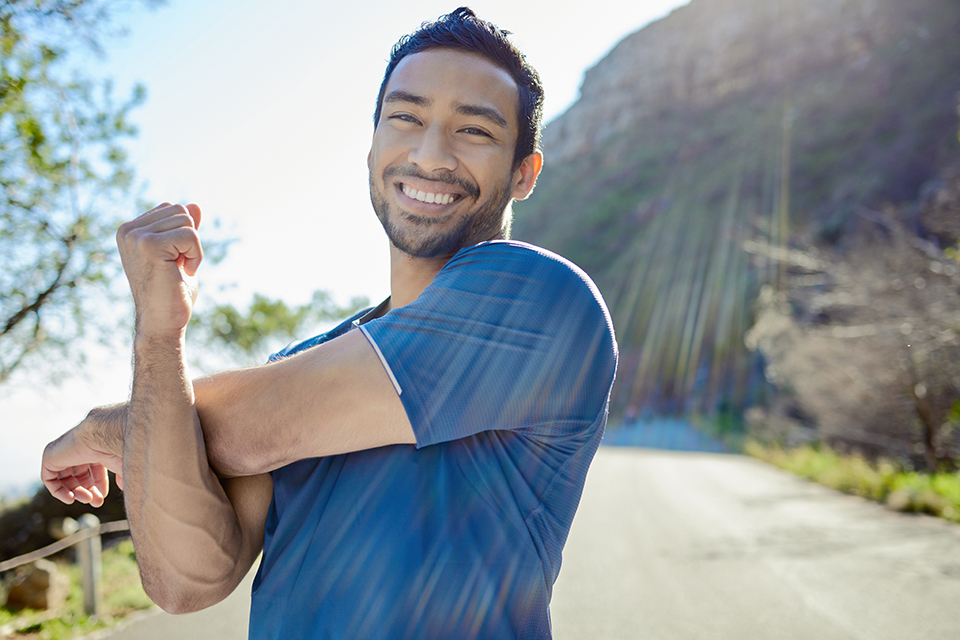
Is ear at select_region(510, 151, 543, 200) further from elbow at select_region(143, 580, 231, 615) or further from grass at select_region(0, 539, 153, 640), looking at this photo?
grass at select_region(0, 539, 153, 640)

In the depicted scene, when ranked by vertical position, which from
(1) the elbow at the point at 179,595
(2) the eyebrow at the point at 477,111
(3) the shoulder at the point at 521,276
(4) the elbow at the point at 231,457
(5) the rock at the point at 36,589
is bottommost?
(5) the rock at the point at 36,589

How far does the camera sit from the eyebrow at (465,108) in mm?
1470

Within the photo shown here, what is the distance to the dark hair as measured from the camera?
1.52 m

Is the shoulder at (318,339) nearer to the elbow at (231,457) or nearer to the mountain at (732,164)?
the elbow at (231,457)

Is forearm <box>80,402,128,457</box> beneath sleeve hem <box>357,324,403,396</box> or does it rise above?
beneath

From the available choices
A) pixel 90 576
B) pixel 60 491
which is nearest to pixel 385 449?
pixel 60 491

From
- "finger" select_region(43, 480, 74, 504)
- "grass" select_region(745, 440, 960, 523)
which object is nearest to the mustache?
"finger" select_region(43, 480, 74, 504)

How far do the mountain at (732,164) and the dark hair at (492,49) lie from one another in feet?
61.8

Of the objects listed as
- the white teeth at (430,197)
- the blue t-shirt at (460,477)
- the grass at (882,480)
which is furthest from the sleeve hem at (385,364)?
the grass at (882,480)

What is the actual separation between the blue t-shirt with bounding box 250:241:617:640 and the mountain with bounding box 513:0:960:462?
19322 millimetres

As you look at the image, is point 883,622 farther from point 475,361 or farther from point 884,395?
point 884,395

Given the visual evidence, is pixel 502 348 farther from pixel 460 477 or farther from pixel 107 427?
pixel 107 427

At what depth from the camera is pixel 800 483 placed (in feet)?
57.3

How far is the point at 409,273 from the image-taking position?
1.57 metres
